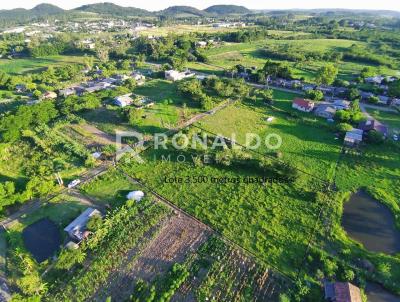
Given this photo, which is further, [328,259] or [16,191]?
[16,191]

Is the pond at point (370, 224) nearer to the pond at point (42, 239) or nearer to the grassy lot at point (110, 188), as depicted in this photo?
the grassy lot at point (110, 188)

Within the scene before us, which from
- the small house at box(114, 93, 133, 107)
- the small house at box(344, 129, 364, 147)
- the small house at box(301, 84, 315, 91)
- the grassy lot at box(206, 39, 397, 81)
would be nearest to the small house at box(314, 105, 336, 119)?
the small house at box(344, 129, 364, 147)

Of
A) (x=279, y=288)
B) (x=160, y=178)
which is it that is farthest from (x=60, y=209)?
(x=279, y=288)

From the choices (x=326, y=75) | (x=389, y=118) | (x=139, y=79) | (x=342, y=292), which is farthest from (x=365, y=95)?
(x=139, y=79)

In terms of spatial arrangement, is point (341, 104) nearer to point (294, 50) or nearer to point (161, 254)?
point (161, 254)

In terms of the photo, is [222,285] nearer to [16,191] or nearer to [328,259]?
[328,259]

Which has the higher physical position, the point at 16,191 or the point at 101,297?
the point at 16,191

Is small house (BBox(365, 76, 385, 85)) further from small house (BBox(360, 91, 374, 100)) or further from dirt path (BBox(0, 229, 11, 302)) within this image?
dirt path (BBox(0, 229, 11, 302))
